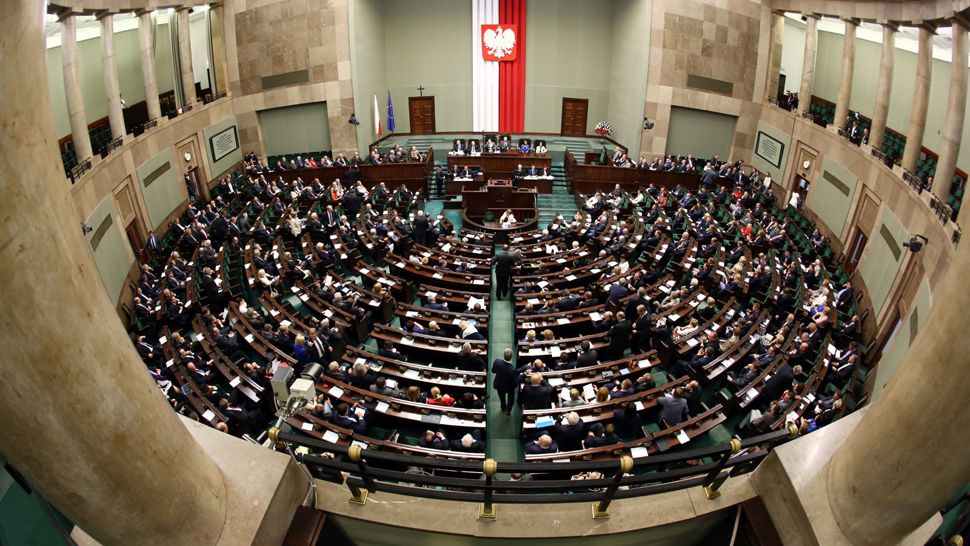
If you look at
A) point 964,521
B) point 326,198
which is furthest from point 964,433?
point 326,198

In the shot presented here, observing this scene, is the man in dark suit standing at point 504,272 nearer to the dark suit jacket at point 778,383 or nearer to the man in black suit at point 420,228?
the man in black suit at point 420,228

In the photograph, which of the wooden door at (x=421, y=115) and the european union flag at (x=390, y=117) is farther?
the wooden door at (x=421, y=115)

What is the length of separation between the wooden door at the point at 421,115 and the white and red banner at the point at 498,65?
2.00 metres

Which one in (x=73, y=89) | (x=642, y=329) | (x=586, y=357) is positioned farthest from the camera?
(x=73, y=89)

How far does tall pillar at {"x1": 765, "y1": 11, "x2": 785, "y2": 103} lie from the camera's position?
1947cm

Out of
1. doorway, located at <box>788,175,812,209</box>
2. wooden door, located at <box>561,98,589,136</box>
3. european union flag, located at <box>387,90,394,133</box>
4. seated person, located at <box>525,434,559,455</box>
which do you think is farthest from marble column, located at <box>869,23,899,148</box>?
european union flag, located at <box>387,90,394,133</box>

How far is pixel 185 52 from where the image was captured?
17781 mm

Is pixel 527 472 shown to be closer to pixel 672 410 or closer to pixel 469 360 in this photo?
pixel 672 410

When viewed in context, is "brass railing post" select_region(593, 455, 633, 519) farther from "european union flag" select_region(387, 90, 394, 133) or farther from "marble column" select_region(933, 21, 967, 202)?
"european union flag" select_region(387, 90, 394, 133)

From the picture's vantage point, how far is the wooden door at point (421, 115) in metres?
25.4

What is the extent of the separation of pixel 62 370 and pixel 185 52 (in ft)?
62.8

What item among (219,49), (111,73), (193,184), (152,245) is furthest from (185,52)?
(152,245)

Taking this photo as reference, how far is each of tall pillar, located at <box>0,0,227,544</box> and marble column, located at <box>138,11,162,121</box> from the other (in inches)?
655

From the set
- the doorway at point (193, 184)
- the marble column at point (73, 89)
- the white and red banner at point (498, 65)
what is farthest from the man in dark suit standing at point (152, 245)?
the white and red banner at point (498, 65)
